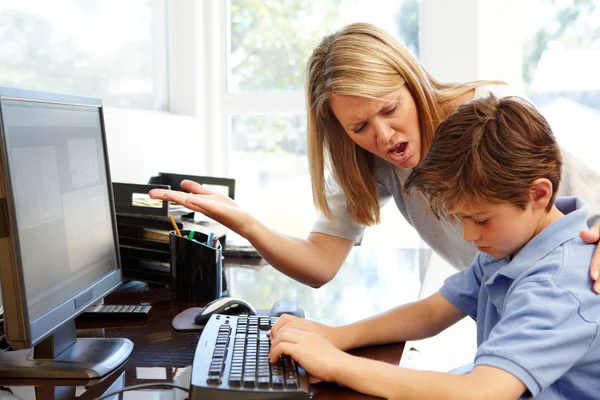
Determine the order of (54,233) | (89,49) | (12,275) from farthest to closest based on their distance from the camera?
1. (89,49)
2. (54,233)
3. (12,275)

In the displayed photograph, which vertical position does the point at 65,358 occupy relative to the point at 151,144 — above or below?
below

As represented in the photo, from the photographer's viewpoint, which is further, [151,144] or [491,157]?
[151,144]

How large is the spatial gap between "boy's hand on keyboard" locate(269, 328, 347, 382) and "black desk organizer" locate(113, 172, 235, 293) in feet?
1.96

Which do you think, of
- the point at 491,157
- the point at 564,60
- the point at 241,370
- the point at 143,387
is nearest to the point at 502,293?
the point at 491,157

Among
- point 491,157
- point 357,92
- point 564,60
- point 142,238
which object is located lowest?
point 142,238

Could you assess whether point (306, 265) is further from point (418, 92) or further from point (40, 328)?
point (40, 328)

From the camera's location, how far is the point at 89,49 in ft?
6.93

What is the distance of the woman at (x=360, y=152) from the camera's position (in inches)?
52.1

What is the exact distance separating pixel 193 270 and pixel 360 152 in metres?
0.46

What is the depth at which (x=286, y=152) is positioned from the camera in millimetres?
2990

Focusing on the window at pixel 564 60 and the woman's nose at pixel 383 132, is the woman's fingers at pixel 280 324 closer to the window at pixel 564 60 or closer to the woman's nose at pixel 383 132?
the woman's nose at pixel 383 132

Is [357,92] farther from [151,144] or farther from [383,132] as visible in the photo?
[151,144]

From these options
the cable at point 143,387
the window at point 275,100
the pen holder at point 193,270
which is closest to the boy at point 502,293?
the cable at point 143,387

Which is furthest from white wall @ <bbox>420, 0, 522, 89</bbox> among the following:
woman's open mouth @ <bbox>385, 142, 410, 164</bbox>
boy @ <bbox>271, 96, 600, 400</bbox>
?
boy @ <bbox>271, 96, 600, 400</bbox>
